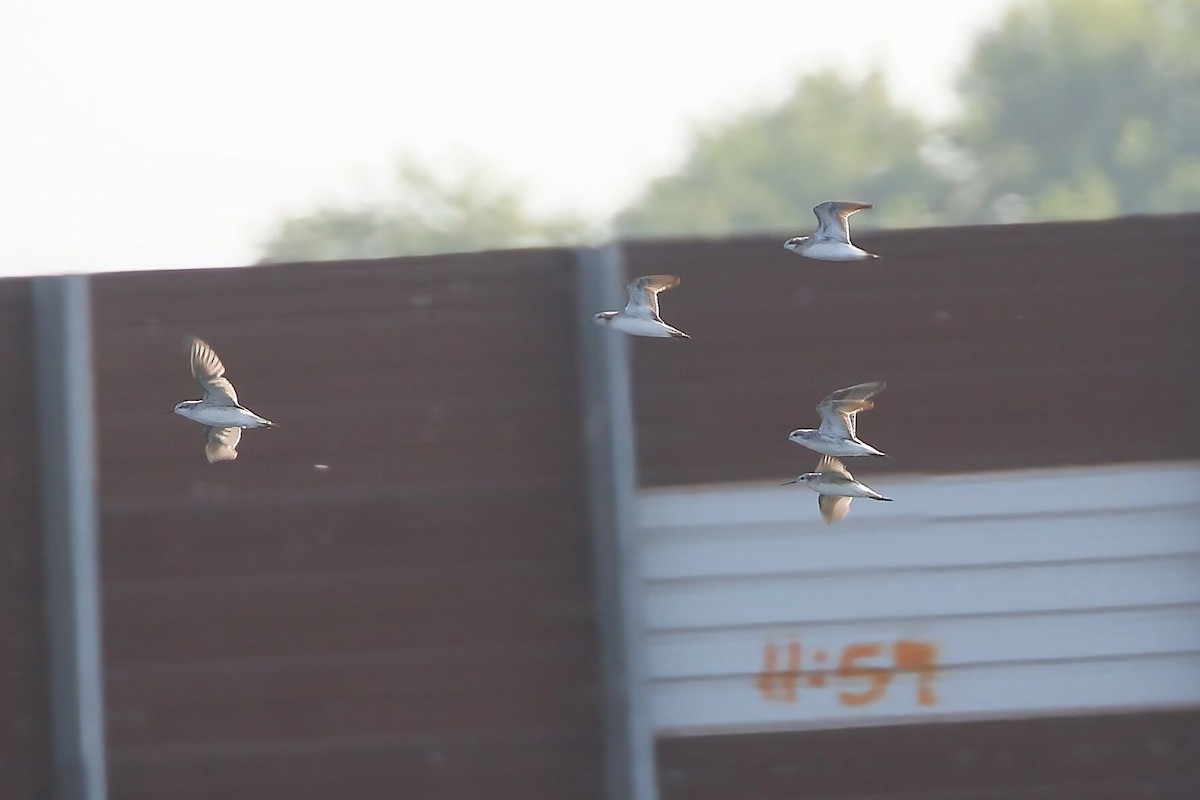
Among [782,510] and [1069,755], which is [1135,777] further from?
[782,510]

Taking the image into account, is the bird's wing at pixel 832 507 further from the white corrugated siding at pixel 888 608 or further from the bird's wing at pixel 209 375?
the bird's wing at pixel 209 375

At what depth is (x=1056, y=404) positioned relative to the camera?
19.1ft

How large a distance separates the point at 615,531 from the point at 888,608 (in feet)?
3.01

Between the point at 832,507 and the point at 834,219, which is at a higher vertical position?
the point at 834,219

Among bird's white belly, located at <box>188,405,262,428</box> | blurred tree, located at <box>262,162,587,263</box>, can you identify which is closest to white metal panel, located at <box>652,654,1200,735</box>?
bird's white belly, located at <box>188,405,262,428</box>

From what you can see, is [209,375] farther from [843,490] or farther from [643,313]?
[843,490]

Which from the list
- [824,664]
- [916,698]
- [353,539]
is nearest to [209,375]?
[353,539]

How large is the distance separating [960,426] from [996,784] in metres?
1.15

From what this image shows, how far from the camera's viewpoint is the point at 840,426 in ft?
17.8

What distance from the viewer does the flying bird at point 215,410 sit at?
5.35 meters

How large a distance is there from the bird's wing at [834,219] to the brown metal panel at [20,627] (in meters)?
2.59

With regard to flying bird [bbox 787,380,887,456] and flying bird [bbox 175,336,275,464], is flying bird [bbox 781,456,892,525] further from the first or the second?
flying bird [bbox 175,336,275,464]

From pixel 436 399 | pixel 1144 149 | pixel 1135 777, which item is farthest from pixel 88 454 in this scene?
pixel 1144 149

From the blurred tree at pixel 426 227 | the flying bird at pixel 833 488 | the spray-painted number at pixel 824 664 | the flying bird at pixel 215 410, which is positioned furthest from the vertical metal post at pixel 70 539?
the blurred tree at pixel 426 227
